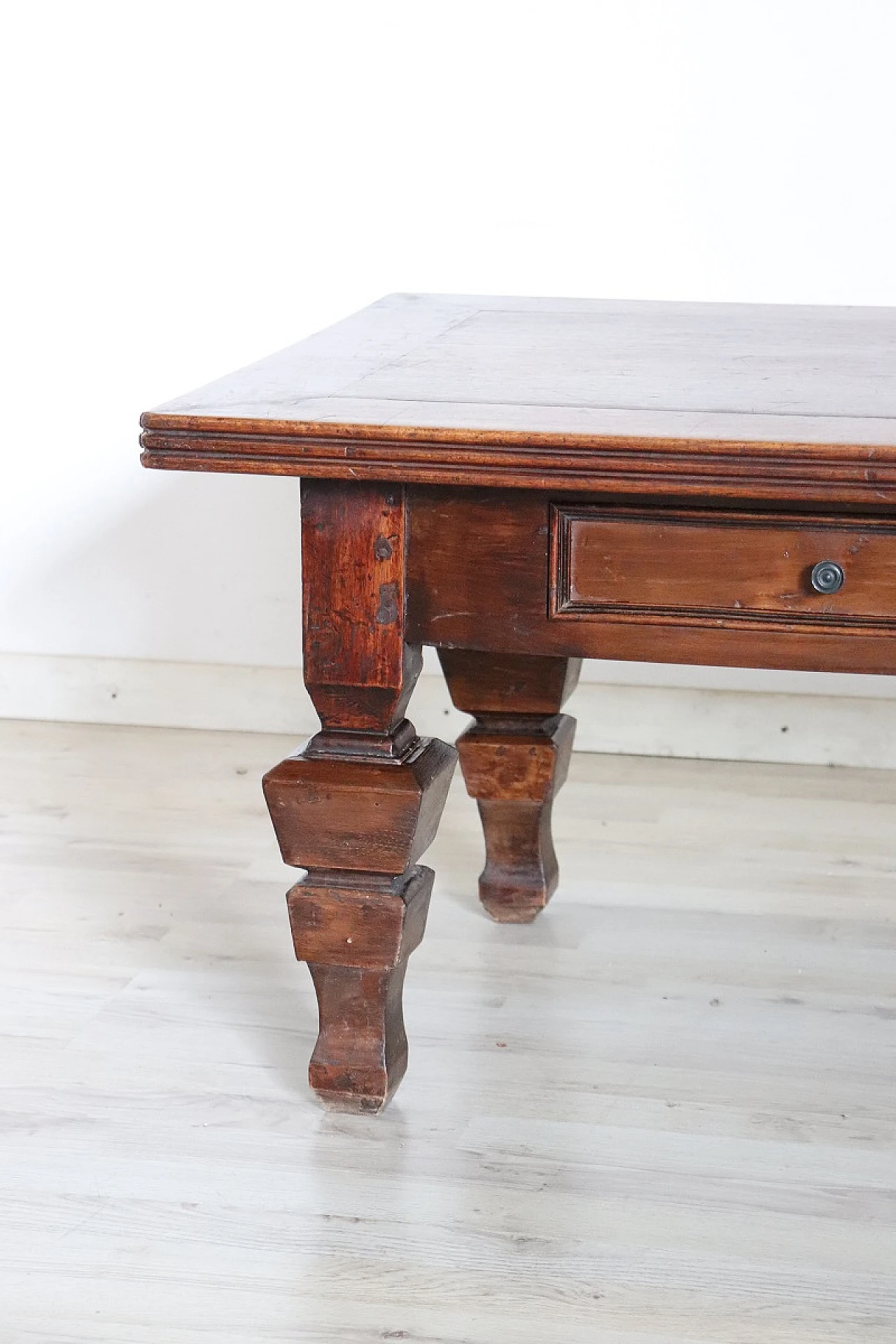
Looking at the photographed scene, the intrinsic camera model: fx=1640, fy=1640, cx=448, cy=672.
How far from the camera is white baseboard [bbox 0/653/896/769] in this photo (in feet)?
Result: 8.20

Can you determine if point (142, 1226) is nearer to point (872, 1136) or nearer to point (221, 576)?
point (872, 1136)

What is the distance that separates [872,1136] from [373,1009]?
1.53ft

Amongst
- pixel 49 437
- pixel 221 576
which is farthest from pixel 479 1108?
pixel 49 437

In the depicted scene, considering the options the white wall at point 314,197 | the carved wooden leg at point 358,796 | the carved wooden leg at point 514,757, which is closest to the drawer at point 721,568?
the carved wooden leg at point 358,796

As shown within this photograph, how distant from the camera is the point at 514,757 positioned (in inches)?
73.7

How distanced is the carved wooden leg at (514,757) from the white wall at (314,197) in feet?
2.18

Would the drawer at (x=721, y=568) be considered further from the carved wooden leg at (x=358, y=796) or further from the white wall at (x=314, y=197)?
the white wall at (x=314, y=197)

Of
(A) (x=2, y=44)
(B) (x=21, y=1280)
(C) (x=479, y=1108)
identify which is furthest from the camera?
(A) (x=2, y=44)

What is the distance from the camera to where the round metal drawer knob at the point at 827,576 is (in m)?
1.24

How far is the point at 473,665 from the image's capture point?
5.99ft

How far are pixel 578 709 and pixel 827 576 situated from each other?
133 cm

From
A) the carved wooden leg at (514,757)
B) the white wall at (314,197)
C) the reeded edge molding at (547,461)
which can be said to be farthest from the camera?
the white wall at (314,197)

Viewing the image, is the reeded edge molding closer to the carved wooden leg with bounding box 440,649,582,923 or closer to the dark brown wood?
the dark brown wood

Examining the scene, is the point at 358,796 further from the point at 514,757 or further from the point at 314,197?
the point at 314,197
